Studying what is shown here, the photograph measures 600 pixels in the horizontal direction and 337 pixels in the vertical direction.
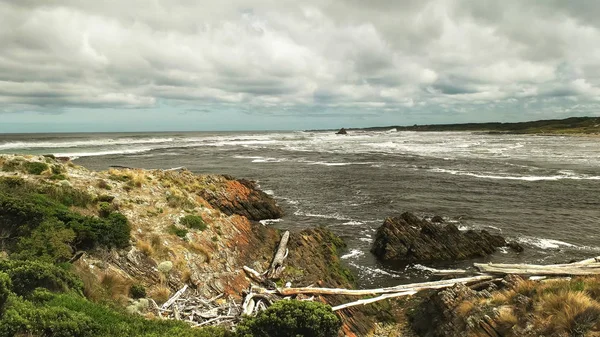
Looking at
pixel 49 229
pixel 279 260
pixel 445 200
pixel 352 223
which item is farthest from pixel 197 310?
pixel 445 200

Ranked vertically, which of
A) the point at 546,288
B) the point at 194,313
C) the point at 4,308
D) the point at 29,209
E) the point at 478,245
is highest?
the point at 29,209

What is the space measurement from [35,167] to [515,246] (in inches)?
1039

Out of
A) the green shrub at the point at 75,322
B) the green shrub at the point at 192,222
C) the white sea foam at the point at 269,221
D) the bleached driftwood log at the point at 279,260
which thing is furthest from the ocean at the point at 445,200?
the green shrub at the point at 75,322

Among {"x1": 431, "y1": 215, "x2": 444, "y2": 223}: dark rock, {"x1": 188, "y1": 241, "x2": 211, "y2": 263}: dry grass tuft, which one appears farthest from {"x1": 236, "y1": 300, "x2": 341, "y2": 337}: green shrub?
{"x1": 431, "y1": 215, "x2": 444, "y2": 223}: dark rock

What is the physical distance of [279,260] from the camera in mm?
15695

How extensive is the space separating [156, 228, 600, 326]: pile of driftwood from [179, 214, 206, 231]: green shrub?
10.1 ft

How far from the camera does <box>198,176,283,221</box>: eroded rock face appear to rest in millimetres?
25078

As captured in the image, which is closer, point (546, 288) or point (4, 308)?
point (4, 308)

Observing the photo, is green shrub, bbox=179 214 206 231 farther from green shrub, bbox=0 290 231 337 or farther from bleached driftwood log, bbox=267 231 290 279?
green shrub, bbox=0 290 231 337

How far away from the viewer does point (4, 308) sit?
7043 millimetres

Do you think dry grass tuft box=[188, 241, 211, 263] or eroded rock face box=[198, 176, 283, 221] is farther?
eroded rock face box=[198, 176, 283, 221]

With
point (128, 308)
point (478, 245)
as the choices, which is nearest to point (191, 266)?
point (128, 308)

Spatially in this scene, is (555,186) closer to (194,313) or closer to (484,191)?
(484,191)

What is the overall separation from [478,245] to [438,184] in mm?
18758
